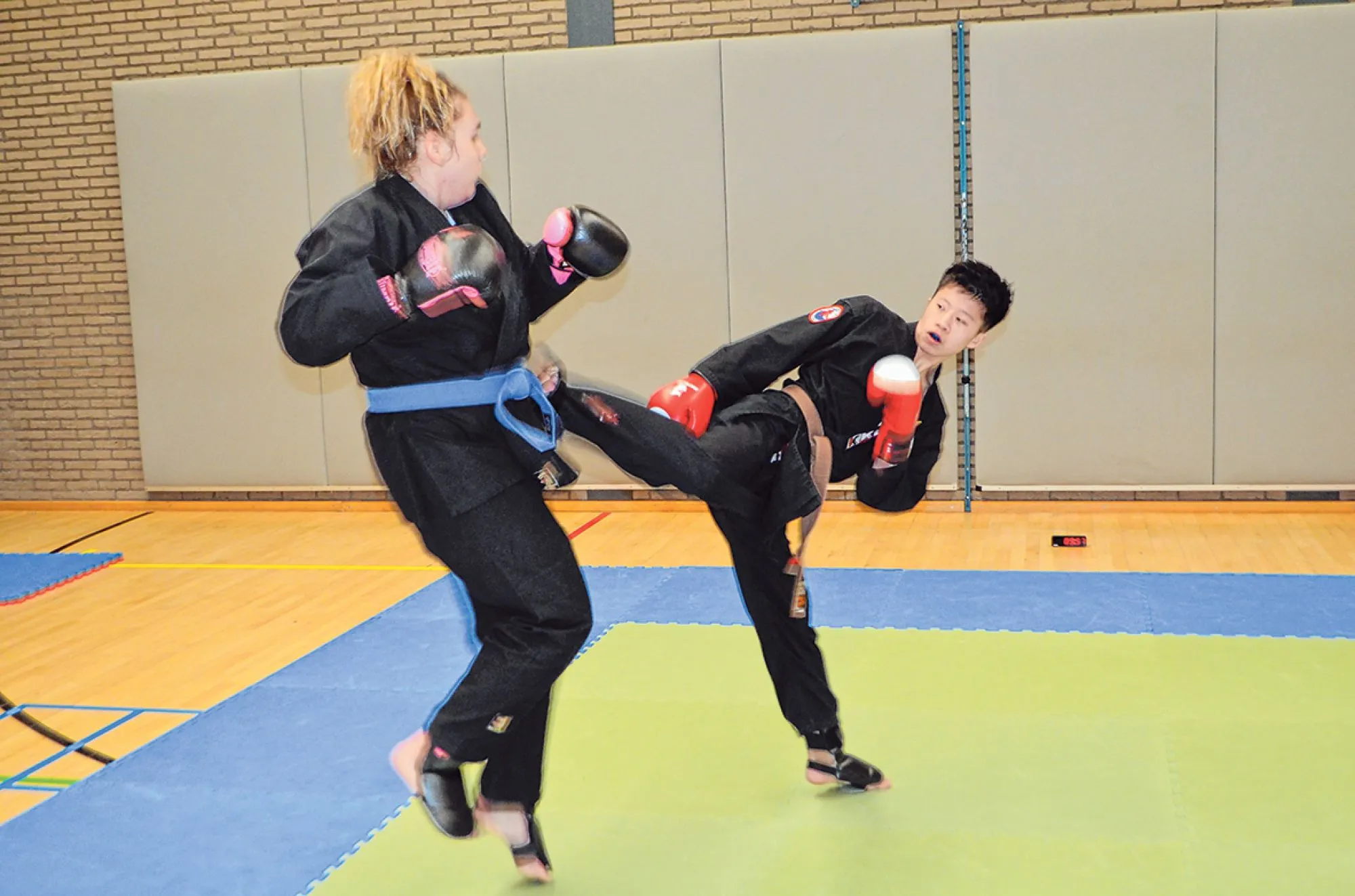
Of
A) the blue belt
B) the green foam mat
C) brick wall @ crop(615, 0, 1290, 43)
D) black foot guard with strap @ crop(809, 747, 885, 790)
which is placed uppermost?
brick wall @ crop(615, 0, 1290, 43)

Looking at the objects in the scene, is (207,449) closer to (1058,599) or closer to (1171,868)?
(1058,599)

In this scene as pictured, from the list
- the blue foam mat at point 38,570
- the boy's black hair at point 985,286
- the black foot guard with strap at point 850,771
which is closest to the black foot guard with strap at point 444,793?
the black foot guard with strap at point 850,771

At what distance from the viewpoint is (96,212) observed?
28.3ft

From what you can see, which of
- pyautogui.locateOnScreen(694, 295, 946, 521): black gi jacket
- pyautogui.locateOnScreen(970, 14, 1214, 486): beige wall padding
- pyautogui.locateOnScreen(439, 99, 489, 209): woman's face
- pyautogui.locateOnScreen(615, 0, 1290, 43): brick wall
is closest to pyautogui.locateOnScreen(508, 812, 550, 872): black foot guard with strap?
pyautogui.locateOnScreen(694, 295, 946, 521): black gi jacket

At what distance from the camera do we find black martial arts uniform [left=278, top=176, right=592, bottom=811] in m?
2.51

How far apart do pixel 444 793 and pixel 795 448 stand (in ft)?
3.95

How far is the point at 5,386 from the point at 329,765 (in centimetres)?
659

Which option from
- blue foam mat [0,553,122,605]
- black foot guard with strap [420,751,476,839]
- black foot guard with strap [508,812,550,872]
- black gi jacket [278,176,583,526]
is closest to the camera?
black gi jacket [278,176,583,526]

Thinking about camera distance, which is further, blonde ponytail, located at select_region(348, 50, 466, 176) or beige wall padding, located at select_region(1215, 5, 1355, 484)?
beige wall padding, located at select_region(1215, 5, 1355, 484)

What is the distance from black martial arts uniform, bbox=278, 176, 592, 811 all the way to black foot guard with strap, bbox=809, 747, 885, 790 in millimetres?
1054

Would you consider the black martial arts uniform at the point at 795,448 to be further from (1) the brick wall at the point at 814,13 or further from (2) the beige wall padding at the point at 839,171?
(1) the brick wall at the point at 814,13

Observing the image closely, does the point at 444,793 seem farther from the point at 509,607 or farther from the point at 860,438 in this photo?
the point at 860,438

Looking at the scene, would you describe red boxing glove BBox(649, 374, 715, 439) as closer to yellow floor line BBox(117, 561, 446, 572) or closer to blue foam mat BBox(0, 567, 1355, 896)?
blue foam mat BBox(0, 567, 1355, 896)

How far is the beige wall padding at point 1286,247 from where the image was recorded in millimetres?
6898
